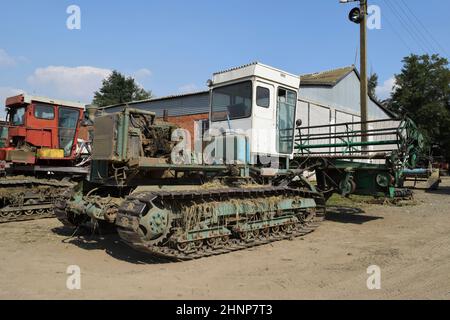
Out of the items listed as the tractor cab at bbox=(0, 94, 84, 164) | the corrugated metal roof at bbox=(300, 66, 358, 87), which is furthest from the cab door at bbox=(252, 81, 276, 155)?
the corrugated metal roof at bbox=(300, 66, 358, 87)

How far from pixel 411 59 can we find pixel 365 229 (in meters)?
45.7

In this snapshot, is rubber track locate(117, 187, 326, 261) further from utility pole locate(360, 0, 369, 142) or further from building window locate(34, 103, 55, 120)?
building window locate(34, 103, 55, 120)

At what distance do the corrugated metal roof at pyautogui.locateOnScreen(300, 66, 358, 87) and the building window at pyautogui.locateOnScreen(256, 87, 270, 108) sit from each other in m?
14.7

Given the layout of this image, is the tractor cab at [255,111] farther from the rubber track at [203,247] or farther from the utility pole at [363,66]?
the utility pole at [363,66]

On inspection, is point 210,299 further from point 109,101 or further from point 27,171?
point 109,101

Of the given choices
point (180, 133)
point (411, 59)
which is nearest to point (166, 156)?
point (180, 133)

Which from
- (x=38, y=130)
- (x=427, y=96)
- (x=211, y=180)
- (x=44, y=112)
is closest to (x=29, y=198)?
(x=38, y=130)

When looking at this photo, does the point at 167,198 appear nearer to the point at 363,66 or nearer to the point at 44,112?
the point at 44,112

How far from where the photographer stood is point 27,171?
1177 centimetres

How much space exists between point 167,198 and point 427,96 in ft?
156

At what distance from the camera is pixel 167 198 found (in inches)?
252

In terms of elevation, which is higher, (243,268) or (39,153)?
(39,153)

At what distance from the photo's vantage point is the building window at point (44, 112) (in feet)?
38.4

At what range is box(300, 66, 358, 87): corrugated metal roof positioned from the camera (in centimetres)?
2358
